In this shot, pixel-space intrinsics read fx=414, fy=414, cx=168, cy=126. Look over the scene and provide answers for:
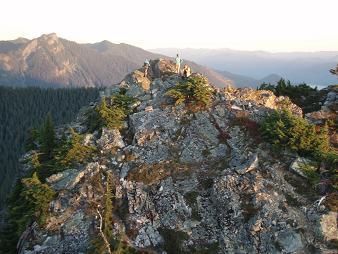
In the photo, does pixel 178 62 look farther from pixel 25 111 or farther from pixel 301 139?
pixel 25 111

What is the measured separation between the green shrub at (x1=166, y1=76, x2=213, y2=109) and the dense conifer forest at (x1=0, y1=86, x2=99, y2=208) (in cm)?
9825

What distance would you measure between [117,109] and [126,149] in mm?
4798

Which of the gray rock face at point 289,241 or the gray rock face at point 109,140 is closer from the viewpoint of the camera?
the gray rock face at point 289,241

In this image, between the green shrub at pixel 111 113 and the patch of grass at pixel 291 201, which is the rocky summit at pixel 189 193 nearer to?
the patch of grass at pixel 291 201

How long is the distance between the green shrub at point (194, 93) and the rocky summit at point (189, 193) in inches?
27.7

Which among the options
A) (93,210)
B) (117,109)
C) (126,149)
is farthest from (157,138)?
(93,210)

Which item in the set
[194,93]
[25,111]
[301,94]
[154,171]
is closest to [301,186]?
[154,171]

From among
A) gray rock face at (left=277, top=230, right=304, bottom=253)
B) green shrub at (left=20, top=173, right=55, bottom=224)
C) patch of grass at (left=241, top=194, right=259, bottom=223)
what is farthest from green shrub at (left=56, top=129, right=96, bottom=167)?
gray rock face at (left=277, top=230, right=304, bottom=253)

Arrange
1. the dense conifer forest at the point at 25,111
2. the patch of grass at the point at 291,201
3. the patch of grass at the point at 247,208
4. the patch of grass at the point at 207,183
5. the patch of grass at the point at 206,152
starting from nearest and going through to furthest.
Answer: the patch of grass at the point at 247,208
the patch of grass at the point at 291,201
the patch of grass at the point at 207,183
the patch of grass at the point at 206,152
the dense conifer forest at the point at 25,111

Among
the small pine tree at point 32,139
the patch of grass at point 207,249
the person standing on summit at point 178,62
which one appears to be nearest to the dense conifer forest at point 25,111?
the small pine tree at point 32,139

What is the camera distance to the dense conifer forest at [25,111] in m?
140

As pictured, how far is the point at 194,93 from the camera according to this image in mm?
37125

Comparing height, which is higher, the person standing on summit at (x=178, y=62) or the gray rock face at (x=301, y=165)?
the person standing on summit at (x=178, y=62)

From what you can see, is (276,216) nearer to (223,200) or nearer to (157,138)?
(223,200)
